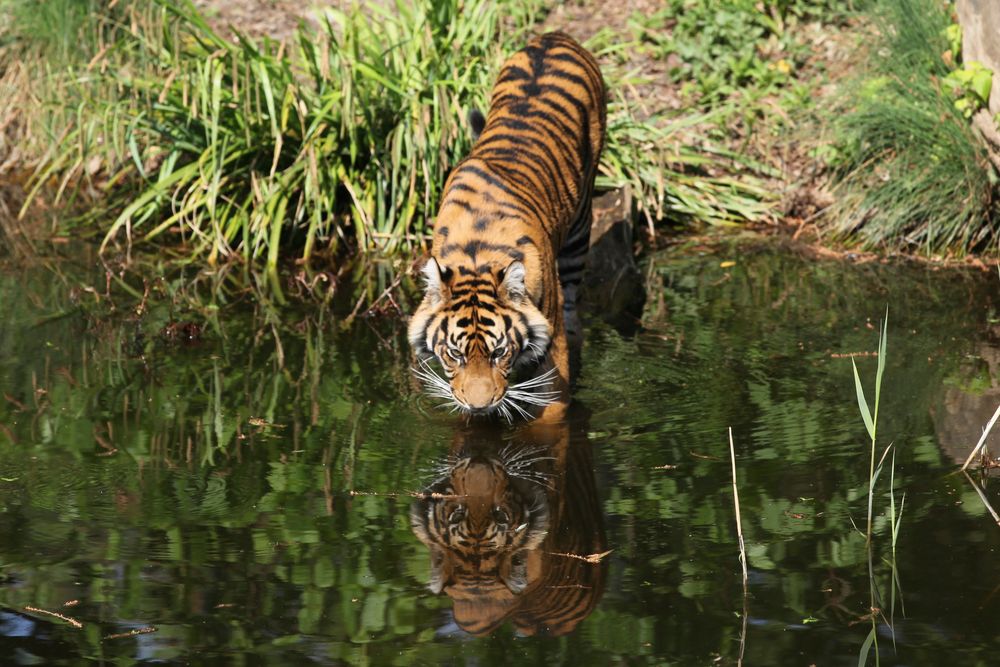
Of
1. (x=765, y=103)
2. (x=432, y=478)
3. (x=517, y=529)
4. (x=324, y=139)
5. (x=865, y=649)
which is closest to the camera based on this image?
(x=865, y=649)

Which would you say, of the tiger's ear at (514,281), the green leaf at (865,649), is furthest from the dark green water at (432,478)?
the tiger's ear at (514,281)

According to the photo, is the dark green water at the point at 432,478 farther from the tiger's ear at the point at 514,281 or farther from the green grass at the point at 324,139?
the green grass at the point at 324,139

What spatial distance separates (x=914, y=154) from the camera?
7.10 meters

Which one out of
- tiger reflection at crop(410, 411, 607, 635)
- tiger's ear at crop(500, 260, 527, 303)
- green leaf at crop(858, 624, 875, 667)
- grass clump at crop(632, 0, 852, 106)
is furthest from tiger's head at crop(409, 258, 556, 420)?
grass clump at crop(632, 0, 852, 106)

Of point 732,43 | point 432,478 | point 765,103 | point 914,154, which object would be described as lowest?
point 432,478

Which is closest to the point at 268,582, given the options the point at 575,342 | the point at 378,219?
the point at 575,342

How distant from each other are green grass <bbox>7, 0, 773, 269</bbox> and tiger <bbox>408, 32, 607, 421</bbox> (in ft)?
4.11

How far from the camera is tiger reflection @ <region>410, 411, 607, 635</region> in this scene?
356 cm

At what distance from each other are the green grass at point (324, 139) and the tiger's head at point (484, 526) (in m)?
3.05

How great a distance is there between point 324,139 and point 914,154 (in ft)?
10.8

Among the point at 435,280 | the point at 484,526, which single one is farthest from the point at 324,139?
the point at 484,526

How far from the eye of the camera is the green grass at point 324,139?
731cm

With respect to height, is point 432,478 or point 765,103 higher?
point 765,103

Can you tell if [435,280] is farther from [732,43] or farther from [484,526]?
[732,43]
